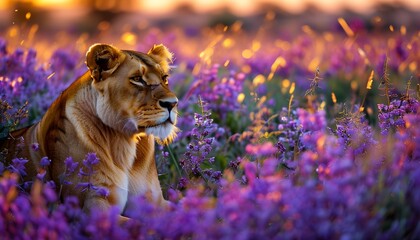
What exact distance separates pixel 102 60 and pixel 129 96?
27 cm

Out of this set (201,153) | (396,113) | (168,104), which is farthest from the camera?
(201,153)

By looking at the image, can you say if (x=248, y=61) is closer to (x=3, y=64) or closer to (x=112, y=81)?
(x=3, y=64)

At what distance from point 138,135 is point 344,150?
1.23 meters

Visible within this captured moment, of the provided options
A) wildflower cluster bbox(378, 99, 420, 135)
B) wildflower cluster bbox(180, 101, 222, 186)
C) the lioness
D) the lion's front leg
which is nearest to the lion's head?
the lioness

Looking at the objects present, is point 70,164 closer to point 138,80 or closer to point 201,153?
point 138,80

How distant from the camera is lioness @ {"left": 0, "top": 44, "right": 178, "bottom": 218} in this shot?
409 centimetres

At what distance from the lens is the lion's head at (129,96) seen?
4102 millimetres

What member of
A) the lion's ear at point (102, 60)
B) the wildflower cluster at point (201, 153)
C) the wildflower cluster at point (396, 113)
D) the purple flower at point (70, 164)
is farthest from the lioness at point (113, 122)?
the wildflower cluster at point (396, 113)

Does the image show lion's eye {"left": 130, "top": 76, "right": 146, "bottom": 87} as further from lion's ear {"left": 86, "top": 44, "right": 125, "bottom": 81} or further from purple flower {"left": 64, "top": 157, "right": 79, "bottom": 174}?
purple flower {"left": 64, "top": 157, "right": 79, "bottom": 174}

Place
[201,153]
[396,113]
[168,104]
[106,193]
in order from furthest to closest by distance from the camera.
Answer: [201,153], [396,113], [168,104], [106,193]

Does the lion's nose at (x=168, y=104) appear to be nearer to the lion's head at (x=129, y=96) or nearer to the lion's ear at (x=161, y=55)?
the lion's head at (x=129, y=96)

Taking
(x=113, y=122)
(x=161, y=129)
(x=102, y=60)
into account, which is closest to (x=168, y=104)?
(x=161, y=129)

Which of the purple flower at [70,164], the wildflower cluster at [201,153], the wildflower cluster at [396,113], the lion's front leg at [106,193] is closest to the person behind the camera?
the purple flower at [70,164]

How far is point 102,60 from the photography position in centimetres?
418
